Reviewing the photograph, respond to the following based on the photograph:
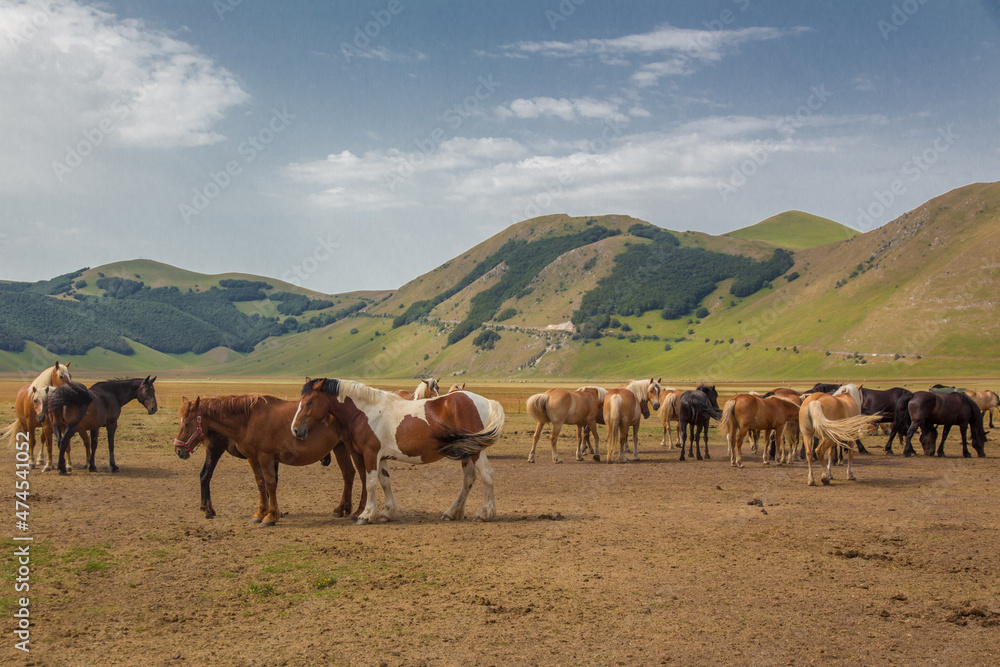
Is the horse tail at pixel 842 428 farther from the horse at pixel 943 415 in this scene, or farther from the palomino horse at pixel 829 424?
the horse at pixel 943 415

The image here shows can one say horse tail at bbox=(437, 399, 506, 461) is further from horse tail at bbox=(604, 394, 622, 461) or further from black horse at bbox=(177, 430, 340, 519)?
horse tail at bbox=(604, 394, 622, 461)

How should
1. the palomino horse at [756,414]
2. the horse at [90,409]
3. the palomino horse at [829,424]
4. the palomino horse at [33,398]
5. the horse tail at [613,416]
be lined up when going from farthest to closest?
the horse tail at [613,416], the palomino horse at [756,414], the palomino horse at [33,398], the horse at [90,409], the palomino horse at [829,424]

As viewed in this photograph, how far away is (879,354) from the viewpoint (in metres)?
107

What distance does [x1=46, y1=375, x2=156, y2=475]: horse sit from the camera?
16.7 metres

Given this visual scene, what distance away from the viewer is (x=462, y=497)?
12.4m

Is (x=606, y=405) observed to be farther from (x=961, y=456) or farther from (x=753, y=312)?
(x=753, y=312)

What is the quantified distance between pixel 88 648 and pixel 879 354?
11846 cm

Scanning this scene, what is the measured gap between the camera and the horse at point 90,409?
16656mm

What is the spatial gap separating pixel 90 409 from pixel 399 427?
396 inches

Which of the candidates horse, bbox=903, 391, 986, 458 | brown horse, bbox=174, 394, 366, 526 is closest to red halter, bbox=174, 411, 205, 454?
brown horse, bbox=174, 394, 366, 526

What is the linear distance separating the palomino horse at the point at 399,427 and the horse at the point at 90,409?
7947mm

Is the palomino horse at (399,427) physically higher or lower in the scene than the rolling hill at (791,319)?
lower

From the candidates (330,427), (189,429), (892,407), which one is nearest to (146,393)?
(189,429)

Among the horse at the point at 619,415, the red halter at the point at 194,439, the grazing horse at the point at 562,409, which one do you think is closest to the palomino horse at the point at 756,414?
the horse at the point at 619,415
